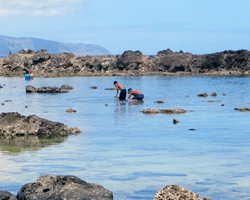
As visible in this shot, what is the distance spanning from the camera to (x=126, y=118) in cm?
3600

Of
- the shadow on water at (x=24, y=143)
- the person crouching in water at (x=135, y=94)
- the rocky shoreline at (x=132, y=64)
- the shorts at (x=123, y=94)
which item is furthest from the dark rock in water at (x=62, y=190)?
the rocky shoreline at (x=132, y=64)

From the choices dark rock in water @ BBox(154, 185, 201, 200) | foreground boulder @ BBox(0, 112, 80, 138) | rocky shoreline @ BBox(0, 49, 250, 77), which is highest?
rocky shoreline @ BBox(0, 49, 250, 77)

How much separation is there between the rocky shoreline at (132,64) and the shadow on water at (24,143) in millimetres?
78542

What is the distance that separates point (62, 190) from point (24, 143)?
12383 millimetres

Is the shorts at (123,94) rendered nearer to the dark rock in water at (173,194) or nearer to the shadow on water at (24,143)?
the shadow on water at (24,143)

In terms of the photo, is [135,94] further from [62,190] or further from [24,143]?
[62,190]

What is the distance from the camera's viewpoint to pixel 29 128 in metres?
27.9

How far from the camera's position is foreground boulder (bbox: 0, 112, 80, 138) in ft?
91.1

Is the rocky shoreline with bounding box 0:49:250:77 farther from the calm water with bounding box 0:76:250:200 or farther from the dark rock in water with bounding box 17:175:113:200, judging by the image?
the dark rock in water with bounding box 17:175:113:200

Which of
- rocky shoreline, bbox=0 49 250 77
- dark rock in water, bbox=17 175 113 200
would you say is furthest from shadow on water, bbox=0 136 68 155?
rocky shoreline, bbox=0 49 250 77

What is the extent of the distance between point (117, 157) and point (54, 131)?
21.2ft

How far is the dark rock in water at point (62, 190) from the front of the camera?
13.5 meters

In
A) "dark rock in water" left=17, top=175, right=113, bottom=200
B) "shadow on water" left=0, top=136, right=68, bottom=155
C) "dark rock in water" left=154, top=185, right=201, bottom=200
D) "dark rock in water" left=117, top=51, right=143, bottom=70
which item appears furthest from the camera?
"dark rock in water" left=117, top=51, right=143, bottom=70

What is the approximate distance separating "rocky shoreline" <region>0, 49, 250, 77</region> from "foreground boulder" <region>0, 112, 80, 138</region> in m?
77.1
